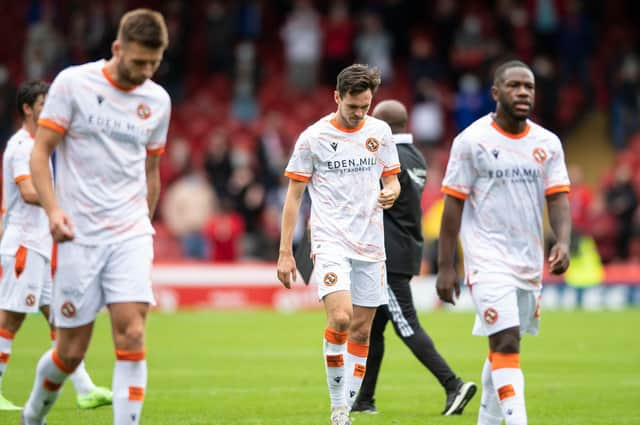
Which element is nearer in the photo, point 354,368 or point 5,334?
point 354,368

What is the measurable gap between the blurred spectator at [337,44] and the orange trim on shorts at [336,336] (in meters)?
20.5

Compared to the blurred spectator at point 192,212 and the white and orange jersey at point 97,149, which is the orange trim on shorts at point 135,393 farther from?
the blurred spectator at point 192,212

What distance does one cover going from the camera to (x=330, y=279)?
919 cm

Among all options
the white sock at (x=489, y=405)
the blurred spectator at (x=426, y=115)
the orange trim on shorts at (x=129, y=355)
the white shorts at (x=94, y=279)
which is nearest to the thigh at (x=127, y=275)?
the white shorts at (x=94, y=279)

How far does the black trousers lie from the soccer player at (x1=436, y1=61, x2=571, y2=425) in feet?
7.74

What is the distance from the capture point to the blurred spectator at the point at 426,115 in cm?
2800

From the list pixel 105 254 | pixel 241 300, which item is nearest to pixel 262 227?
pixel 241 300

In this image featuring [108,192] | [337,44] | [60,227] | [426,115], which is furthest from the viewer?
[337,44]

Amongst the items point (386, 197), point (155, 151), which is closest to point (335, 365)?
point (386, 197)

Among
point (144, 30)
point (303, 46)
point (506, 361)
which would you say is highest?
point (144, 30)

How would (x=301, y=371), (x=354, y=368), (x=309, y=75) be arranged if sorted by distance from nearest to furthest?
1. (x=354, y=368)
2. (x=301, y=371)
3. (x=309, y=75)

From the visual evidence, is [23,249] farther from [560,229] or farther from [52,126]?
[560,229]

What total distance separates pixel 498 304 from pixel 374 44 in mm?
21389

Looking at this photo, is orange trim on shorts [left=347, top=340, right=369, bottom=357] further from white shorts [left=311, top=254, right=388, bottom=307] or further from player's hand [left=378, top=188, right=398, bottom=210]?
player's hand [left=378, top=188, right=398, bottom=210]
